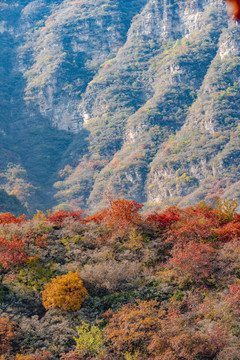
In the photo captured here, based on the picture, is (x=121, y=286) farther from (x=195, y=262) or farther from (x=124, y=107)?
(x=124, y=107)

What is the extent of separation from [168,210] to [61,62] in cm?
16328

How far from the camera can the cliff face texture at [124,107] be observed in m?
114

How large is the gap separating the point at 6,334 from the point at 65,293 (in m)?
2.65

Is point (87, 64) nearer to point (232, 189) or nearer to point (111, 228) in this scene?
point (232, 189)

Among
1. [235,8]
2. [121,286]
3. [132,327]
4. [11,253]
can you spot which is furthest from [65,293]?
[235,8]

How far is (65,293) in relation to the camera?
48.8 feet

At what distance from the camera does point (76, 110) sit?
160 m

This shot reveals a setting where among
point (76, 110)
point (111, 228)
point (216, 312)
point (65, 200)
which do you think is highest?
point (76, 110)

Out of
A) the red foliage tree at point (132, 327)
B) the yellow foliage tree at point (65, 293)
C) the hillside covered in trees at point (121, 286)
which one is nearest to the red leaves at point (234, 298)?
the hillside covered in trees at point (121, 286)

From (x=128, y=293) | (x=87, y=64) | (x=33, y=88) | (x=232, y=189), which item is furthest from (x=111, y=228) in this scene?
(x=87, y=64)

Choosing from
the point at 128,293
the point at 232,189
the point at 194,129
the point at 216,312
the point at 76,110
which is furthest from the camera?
the point at 76,110

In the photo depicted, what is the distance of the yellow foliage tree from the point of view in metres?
14.6

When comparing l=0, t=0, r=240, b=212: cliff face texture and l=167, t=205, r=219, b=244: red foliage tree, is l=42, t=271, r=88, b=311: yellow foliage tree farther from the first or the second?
l=0, t=0, r=240, b=212: cliff face texture

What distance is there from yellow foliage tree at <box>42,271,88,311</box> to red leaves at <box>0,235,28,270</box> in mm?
2176
